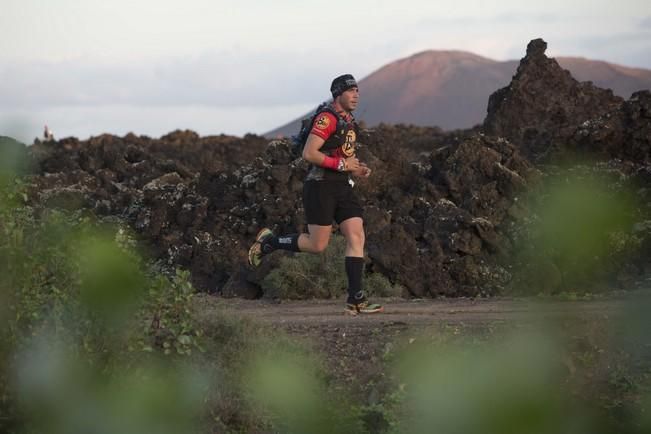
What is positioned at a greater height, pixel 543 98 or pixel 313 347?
pixel 543 98

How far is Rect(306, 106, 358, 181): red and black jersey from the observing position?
8.37m

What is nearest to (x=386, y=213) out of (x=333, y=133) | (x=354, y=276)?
(x=354, y=276)

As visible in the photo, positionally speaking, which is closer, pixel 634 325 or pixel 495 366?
pixel 495 366

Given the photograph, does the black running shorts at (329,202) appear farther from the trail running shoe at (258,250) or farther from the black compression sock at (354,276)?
the trail running shoe at (258,250)

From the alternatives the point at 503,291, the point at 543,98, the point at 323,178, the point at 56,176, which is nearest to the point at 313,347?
the point at 323,178

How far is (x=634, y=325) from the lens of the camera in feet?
5.04

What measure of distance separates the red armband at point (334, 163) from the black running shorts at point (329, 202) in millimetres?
246

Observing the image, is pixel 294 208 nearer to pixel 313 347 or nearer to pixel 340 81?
pixel 340 81

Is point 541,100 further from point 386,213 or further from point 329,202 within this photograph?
point 329,202

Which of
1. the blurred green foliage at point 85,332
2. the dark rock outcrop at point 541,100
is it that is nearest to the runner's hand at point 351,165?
the blurred green foliage at point 85,332

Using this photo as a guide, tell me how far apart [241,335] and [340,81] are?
2468mm

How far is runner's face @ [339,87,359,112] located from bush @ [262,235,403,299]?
2917 mm

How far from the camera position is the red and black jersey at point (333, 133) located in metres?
8.37

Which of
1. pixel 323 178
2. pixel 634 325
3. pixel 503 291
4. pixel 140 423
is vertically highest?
pixel 634 325
